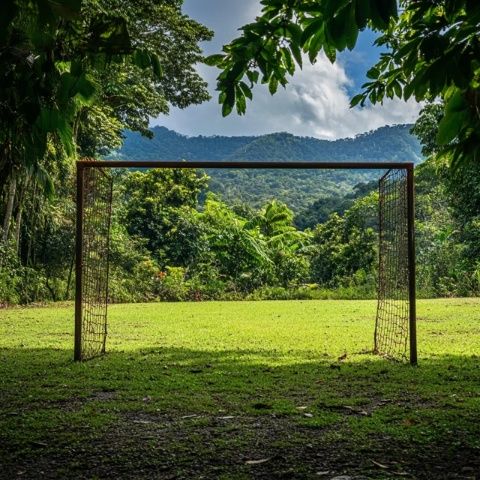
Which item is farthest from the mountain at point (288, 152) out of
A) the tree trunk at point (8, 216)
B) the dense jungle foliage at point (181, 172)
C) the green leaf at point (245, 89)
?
the green leaf at point (245, 89)

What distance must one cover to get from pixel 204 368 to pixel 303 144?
176ft

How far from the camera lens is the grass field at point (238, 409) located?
8.66ft

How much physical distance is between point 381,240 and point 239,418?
3.59m

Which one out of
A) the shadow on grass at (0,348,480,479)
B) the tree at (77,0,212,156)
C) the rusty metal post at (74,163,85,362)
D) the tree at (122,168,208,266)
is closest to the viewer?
the shadow on grass at (0,348,480,479)

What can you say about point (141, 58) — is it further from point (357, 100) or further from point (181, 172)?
point (181, 172)

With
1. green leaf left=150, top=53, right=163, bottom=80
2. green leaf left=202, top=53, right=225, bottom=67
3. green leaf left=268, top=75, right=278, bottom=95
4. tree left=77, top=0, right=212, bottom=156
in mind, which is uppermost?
tree left=77, top=0, right=212, bottom=156

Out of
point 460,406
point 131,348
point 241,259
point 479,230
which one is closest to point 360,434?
point 460,406

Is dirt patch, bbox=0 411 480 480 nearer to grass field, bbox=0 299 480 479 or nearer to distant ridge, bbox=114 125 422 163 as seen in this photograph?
grass field, bbox=0 299 480 479

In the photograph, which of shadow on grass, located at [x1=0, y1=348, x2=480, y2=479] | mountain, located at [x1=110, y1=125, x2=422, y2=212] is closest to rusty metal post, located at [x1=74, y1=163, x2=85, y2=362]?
shadow on grass, located at [x1=0, y1=348, x2=480, y2=479]

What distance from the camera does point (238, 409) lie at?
3676 millimetres

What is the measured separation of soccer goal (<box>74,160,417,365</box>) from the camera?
562 cm

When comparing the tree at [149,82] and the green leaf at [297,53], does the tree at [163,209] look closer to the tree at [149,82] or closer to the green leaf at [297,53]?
the tree at [149,82]

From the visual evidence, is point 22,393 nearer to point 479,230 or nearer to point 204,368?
point 204,368

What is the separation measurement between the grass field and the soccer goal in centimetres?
26
